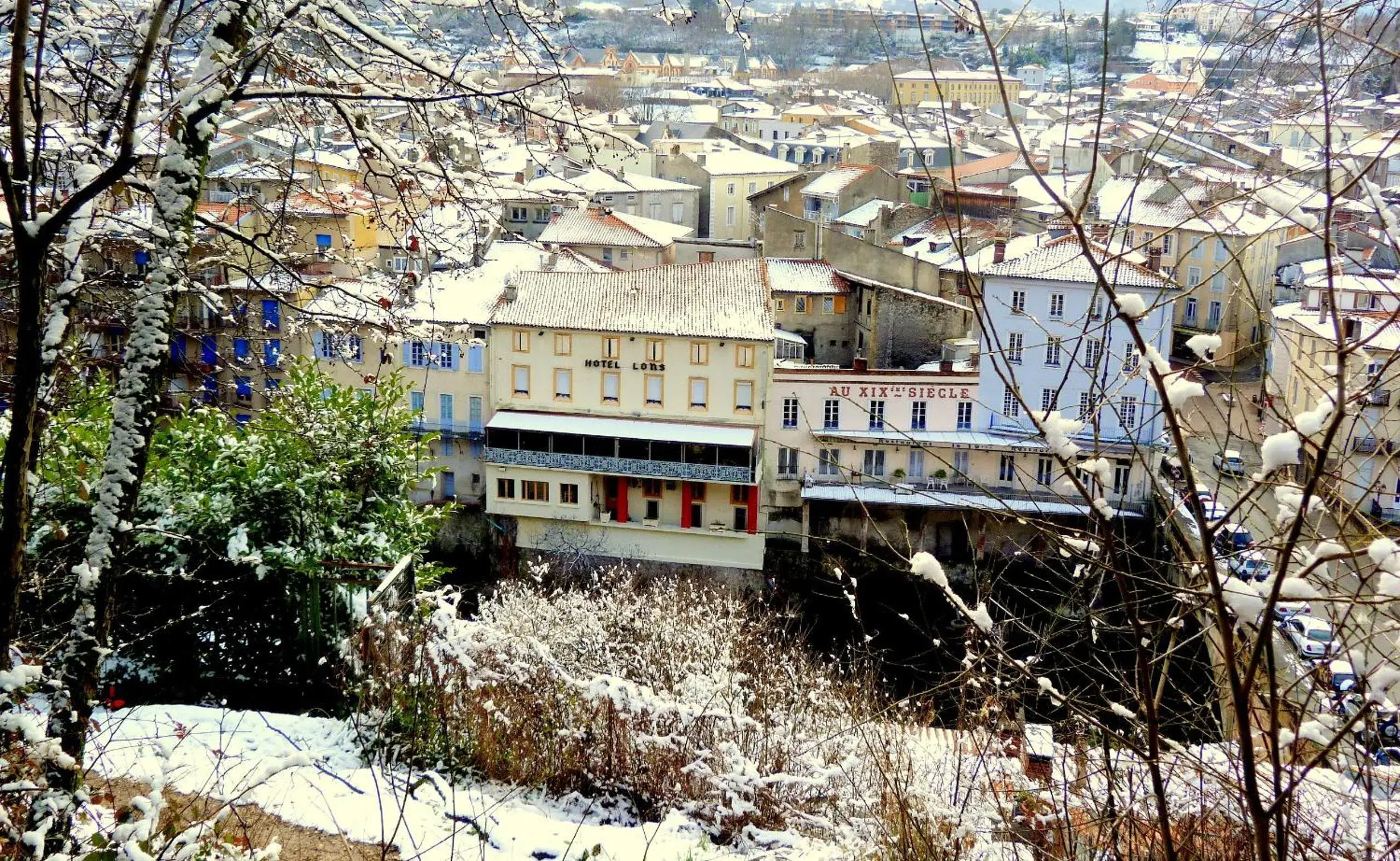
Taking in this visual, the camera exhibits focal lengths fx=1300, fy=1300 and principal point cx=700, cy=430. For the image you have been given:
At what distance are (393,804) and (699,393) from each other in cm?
1608

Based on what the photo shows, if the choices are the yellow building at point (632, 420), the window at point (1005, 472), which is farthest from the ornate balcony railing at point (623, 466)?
the window at point (1005, 472)

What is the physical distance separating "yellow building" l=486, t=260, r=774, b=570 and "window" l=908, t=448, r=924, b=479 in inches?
98.9

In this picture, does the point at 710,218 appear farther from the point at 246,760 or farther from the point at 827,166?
the point at 246,760

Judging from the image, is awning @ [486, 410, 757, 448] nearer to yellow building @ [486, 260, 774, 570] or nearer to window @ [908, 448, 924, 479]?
yellow building @ [486, 260, 774, 570]

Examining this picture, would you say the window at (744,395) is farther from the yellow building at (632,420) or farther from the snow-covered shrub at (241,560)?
the snow-covered shrub at (241,560)

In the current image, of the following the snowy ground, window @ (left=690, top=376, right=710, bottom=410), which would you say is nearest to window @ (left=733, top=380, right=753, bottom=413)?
window @ (left=690, top=376, right=710, bottom=410)

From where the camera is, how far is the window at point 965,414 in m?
20.7

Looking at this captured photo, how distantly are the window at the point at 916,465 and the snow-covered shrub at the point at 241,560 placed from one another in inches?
548

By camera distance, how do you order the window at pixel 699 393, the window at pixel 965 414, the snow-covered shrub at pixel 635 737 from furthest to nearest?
1. the window at pixel 965 414
2. the window at pixel 699 393
3. the snow-covered shrub at pixel 635 737

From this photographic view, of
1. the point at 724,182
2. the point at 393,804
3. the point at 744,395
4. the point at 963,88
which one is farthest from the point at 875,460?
the point at 963,88

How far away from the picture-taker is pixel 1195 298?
26406 millimetres

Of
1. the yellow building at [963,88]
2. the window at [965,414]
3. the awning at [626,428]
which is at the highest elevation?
the yellow building at [963,88]

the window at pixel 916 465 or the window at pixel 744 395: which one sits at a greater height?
the window at pixel 744 395

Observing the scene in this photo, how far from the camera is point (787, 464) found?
20844 millimetres
